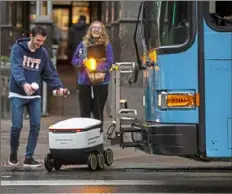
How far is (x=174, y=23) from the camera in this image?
6535mm

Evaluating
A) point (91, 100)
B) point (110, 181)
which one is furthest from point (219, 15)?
point (91, 100)

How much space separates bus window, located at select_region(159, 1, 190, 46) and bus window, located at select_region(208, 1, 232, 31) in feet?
0.81

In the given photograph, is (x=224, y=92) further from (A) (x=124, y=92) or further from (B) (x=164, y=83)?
(A) (x=124, y=92)

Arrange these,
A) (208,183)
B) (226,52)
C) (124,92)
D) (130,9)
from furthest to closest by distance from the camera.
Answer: (130,9) < (124,92) < (208,183) < (226,52)

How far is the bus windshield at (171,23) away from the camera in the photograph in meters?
6.43

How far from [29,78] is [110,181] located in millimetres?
1917

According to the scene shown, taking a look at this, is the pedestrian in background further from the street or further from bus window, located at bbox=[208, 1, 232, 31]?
bus window, located at bbox=[208, 1, 232, 31]

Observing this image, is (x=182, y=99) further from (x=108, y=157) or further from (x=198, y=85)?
(x=108, y=157)

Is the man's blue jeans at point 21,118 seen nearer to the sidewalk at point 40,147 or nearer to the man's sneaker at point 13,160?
the man's sneaker at point 13,160

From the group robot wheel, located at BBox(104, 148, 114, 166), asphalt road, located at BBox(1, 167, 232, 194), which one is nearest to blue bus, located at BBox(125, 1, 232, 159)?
asphalt road, located at BBox(1, 167, 232, 194)

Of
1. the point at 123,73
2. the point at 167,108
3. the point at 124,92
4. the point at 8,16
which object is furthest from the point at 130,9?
the point at 167,108

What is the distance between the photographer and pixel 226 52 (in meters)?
6.31

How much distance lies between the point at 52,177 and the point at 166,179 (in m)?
1.43

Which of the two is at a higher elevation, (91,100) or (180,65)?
(180,65)
